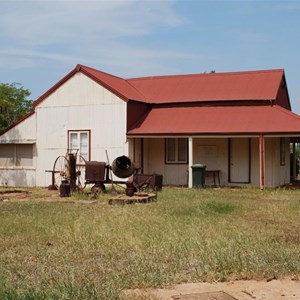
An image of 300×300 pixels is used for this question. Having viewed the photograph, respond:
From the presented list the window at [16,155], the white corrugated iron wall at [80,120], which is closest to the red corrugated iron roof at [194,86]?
the white corrugated iron wall at [80,120]

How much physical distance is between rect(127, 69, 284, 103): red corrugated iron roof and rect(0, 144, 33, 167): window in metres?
6.59

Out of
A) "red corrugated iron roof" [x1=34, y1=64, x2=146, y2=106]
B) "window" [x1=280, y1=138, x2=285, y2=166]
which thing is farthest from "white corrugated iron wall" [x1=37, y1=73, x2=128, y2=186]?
"window" [x1=280, y1=138, x2=285, y2=166]

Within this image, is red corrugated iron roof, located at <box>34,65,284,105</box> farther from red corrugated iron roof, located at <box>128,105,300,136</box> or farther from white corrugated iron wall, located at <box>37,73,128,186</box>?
red corrugated iron roof, located at <box>128,105,300,136</box>

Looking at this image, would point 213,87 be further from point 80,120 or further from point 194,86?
point 80,120

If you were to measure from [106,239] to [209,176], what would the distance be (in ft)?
46.5

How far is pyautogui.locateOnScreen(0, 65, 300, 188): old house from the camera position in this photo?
2222cm

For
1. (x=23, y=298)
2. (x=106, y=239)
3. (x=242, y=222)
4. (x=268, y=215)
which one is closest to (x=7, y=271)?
(x=23, y=298)

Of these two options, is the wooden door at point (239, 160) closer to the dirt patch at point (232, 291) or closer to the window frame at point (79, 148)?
the window frame at point (79, 148)

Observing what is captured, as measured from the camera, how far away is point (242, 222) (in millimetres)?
11461

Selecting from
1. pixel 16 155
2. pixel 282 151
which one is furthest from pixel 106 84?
pixel 282 151

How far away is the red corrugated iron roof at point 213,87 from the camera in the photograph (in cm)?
2356

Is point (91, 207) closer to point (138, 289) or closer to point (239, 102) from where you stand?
point (138, 289)

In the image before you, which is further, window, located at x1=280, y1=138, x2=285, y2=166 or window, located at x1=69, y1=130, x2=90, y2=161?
window, located at x1=280, y1=138, x2=285, y2=166

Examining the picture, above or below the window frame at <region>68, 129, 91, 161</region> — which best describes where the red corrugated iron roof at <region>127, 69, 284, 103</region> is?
above
